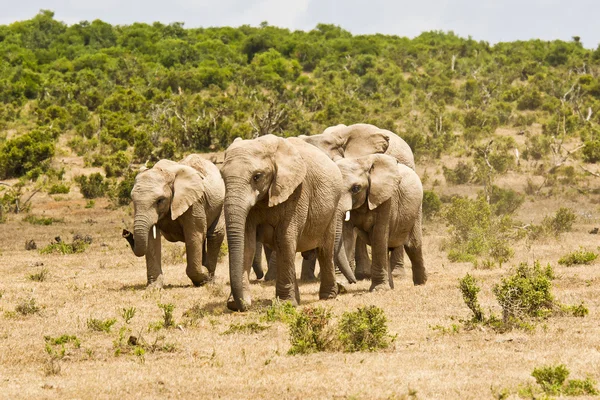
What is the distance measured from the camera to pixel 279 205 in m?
11.0

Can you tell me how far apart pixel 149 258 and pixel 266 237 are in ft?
9.04

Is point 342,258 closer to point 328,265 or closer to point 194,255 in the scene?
point 328,265

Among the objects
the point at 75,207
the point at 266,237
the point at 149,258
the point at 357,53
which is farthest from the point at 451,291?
the point at 357,53

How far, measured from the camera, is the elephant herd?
10562 mm

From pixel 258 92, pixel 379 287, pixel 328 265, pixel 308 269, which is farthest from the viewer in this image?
A: pixel 258 92

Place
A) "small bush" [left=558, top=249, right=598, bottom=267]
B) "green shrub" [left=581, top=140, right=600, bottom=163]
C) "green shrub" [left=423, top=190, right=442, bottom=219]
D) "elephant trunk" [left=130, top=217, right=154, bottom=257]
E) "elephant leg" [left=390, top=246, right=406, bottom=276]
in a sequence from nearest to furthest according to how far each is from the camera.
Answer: "elephant trunk" [left=130, top=217, right=154, bottom=257]
"elephant leg" [left=390, top=246, right=406, bottom=276]
"small bush" [left=558, top=249, right=598, bottom=267]
"green shrub" [left=423, top=190, right=442, bottom=219]
"green shrub" [left=581, top=140, right=600, bottom=163]

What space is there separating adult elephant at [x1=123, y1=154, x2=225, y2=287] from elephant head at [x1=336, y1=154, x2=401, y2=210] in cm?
221

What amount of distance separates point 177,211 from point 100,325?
11.1 feet

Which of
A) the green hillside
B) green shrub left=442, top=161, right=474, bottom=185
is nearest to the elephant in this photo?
the green hillside

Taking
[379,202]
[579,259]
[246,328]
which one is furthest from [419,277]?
[246,328]

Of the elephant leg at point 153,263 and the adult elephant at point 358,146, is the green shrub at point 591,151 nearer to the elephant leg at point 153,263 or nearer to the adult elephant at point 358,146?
the adult elephant at point 358,146

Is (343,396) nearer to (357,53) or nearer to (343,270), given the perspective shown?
(343,270)

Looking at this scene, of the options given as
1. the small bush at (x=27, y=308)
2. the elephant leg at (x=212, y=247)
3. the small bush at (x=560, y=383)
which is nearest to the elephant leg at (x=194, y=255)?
the elephant leg at (x=212, y=247)

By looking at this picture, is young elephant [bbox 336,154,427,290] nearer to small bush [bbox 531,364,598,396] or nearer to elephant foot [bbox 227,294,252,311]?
elephant foot [bbox 227,294,252,311]
